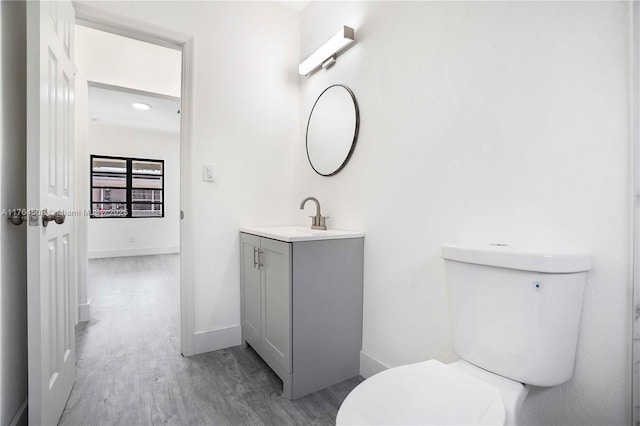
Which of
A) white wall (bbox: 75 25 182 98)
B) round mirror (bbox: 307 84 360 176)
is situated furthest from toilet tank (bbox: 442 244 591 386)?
white wall (bbox: 75 25 182 98)

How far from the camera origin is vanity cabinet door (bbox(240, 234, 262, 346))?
6.09 ft

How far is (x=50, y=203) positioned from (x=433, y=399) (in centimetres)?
149

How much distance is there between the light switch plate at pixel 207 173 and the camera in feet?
6.68

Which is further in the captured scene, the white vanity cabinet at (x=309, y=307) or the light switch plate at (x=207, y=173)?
the light switch plate at (x=207, y=173)

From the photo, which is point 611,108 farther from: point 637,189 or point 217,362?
point 217,362

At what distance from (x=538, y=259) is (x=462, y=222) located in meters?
0.41

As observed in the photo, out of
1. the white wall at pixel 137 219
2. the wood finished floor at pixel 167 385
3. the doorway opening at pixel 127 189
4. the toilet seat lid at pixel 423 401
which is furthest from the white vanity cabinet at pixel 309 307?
the white wall at pixel 137 219

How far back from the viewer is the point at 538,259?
87 cm

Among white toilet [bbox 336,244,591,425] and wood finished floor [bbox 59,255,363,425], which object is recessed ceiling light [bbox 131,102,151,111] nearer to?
wood finished floor [bbox 59,255,363,425]

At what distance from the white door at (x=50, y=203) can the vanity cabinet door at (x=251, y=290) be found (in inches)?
34.8

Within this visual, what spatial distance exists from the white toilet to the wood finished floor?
2.23 ft

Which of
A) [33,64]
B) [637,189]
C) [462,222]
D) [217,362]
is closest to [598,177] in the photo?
[637,189]

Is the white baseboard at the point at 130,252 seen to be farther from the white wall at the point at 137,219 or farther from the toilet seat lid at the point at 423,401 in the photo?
the toilet seat lid at the point at 423,401

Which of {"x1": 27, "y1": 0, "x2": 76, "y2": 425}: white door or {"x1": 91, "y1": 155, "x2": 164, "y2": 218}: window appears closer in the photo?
{"x1": 27, "y1": 0, "x2": 76, "y2": 425}: white door
